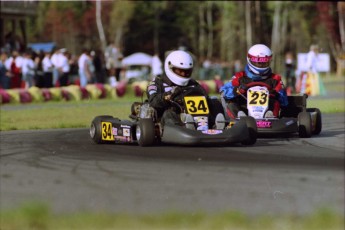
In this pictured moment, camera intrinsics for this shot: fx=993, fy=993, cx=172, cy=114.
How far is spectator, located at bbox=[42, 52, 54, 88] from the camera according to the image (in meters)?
29.2

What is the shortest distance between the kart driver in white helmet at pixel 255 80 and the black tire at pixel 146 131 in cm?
215

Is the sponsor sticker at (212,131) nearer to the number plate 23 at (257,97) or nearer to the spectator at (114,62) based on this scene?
the number plate 23 at (257,97)

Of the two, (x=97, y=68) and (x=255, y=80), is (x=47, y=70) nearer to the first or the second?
(x=97, y=68)

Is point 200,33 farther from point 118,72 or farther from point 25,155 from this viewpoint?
point 25,155

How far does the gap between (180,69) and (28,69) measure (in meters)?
15.8

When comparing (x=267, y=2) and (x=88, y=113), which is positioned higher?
(x=267, y=2)

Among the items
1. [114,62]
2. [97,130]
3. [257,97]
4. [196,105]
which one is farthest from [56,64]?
[196,105]

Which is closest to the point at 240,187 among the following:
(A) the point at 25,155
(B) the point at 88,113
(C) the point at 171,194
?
(C) the point at 171,194

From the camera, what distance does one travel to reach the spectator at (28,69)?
89.6 ft

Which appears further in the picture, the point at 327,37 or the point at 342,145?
Answer: the point at 327,37

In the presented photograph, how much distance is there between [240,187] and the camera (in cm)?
773

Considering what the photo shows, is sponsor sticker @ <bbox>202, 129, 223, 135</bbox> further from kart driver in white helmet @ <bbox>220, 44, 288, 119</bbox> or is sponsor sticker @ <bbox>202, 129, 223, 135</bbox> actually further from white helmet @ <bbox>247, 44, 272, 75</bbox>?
white helmet @ <bbox>247, 44, 272, 75</bbox>

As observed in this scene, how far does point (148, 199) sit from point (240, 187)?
890mm

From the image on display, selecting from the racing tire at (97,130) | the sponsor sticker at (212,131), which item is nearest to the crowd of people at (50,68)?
the racing tire at (97,130)
